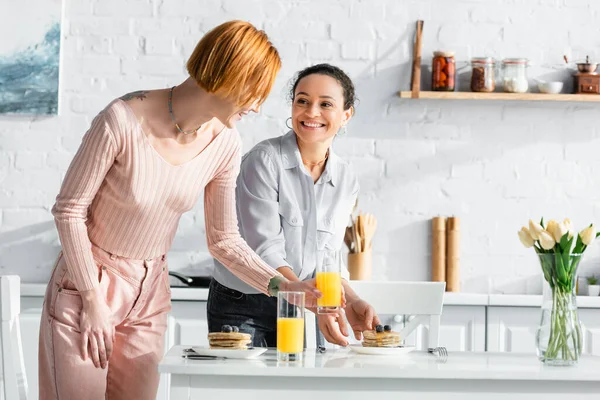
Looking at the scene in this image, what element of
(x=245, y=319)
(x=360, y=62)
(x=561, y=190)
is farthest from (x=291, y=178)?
(x=561, y=190)

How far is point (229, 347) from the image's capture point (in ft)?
6.01

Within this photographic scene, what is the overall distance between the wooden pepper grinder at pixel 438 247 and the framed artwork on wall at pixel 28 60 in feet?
5.77

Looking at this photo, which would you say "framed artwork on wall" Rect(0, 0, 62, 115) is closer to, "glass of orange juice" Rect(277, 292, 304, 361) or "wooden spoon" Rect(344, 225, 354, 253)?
"wooden spoon" Rect(344, 225, 354, 253)

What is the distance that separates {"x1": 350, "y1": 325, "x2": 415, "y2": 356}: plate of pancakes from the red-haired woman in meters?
0.17

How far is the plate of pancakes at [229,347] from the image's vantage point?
5.79 feet

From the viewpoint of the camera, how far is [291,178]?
8.35ft

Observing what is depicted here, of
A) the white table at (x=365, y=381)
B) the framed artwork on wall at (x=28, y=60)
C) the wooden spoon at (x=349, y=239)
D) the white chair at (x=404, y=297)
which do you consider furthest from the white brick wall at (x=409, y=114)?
the white table at (x=365, y=381)

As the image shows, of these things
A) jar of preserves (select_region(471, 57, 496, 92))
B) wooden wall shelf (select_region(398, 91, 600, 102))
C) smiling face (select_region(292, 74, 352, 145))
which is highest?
jar of preserves (select_region(471, 57, 496, 92))

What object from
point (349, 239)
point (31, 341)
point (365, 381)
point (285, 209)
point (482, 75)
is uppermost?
point (482, 75)

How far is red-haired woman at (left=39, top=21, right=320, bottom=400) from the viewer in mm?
1771

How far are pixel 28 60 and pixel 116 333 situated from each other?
240 centimetres

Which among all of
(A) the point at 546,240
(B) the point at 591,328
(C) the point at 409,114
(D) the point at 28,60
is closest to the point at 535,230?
(A) the point at 546,240

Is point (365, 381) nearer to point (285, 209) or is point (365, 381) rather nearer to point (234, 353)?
point (234, 353)

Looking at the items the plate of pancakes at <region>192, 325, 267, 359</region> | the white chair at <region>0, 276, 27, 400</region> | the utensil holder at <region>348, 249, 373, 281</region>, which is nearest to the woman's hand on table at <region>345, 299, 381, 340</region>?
the plate of pancakes at <region>192, 325, 267, 359</region>
